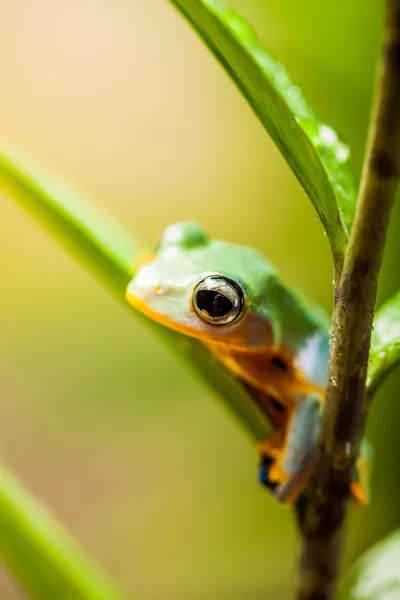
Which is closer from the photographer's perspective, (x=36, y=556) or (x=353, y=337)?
(x=353, y=337)

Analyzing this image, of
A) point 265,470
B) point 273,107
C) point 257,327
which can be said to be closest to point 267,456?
point 265,470

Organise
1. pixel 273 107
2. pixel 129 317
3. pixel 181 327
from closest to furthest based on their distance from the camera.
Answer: pixel 273 107 → pixel 181 327 → pixel 129 317

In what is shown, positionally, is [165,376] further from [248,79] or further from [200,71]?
[248,79]

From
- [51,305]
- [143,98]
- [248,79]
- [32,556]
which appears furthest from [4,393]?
[248,79]

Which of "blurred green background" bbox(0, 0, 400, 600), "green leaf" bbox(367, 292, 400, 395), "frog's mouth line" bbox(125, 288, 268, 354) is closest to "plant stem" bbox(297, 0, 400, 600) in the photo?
"green leaf" bbox(367, 292, 400, 395)

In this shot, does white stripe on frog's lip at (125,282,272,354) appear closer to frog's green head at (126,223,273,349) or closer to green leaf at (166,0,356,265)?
frog's green head at (126,223,273,349)

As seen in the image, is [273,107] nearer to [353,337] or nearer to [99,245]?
[353,337]

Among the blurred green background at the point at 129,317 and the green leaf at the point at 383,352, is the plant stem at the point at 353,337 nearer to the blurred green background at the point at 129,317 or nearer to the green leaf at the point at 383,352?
the green leaf at the point at 383,352
